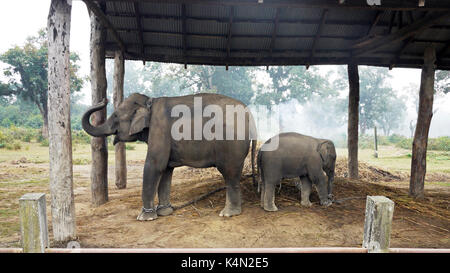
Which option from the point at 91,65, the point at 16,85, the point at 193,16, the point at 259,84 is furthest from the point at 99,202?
the point at 259,84

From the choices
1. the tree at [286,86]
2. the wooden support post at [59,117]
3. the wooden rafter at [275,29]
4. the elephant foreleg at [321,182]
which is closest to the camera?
the wooden support post at [59,117]

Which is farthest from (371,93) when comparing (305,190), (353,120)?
(305,190)

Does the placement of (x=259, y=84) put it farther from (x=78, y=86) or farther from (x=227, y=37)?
(x=227, y=37)

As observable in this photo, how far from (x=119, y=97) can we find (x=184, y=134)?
3.53 metres

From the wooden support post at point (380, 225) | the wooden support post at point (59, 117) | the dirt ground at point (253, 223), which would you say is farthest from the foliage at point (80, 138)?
the wooden support post at point (380, 225)

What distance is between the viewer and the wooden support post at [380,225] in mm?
3012

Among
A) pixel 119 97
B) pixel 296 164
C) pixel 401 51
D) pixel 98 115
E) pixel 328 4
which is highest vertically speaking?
pixel 328 4

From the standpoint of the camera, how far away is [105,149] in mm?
5934

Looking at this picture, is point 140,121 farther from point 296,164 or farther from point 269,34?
point 269,34

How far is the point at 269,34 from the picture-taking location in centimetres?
676

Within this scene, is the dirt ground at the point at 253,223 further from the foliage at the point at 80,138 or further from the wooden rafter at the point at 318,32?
the foliage at the point at 80,138

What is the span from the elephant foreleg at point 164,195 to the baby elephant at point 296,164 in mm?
1738

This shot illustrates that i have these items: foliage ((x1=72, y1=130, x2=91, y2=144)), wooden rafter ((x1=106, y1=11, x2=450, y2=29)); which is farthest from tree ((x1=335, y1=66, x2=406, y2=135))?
wooden rafter ((x1=106, y1=11, x2=450, y2=29))

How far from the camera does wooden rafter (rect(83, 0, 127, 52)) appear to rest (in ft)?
15.3
